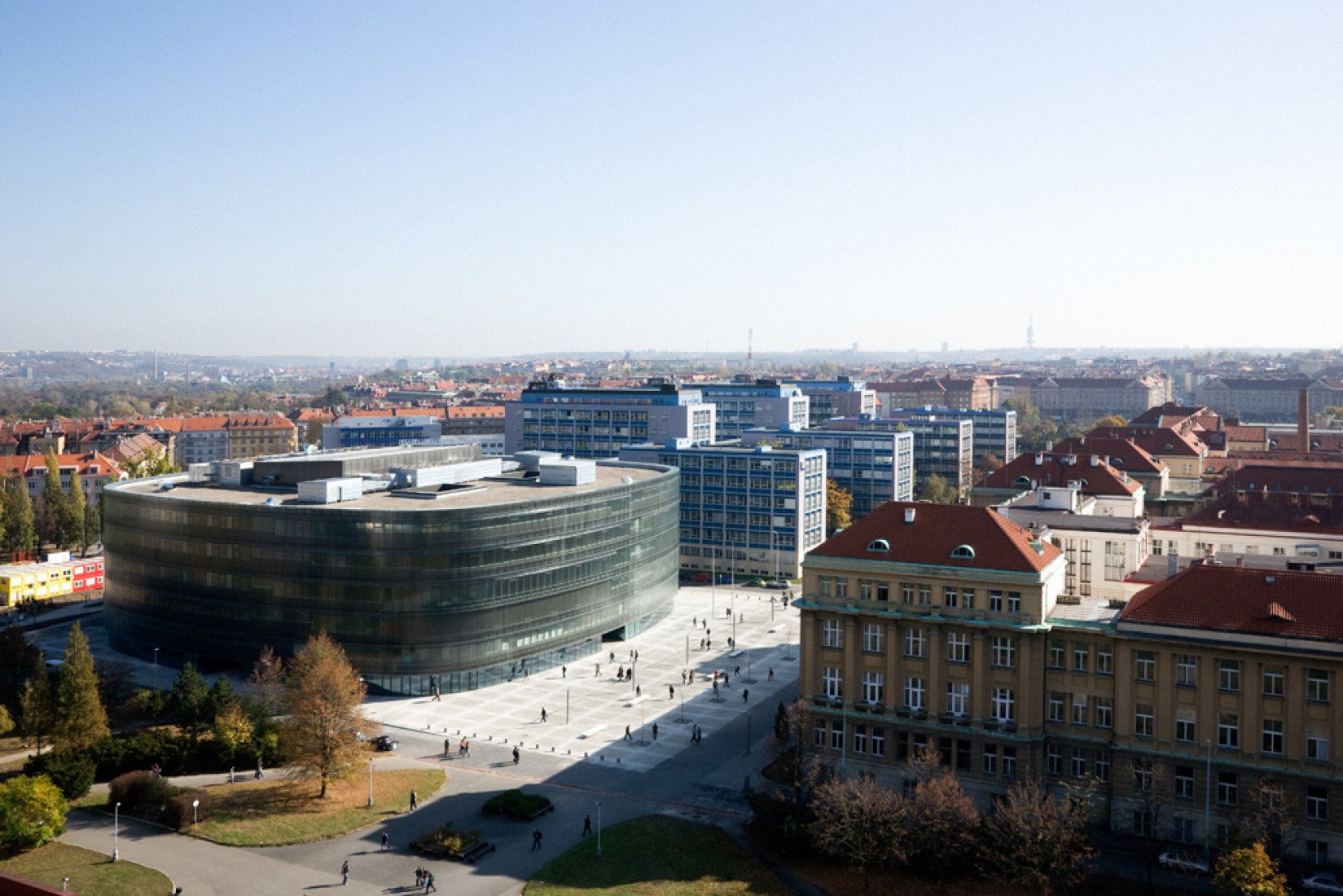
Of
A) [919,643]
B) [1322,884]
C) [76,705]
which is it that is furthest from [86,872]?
[1322,884]

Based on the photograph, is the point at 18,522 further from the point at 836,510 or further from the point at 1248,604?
the point at 1248,604

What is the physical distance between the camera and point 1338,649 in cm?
6228

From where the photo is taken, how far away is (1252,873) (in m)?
53.3

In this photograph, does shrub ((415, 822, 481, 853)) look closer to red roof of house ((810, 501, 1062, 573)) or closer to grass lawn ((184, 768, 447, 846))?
grass lawn ((184, 768, 447, 846))

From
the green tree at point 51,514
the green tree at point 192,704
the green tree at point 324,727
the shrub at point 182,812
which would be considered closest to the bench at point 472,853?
the green tree at point 324,727

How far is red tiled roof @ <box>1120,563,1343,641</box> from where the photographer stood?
6406cm

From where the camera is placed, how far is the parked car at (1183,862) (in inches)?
2437

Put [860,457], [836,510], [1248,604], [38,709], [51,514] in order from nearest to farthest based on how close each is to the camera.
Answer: [1248,604]
[38,709]
[51,514]
[836,510]
[860,457]

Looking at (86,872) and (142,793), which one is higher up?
(142,793)

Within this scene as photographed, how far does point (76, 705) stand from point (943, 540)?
60392mm

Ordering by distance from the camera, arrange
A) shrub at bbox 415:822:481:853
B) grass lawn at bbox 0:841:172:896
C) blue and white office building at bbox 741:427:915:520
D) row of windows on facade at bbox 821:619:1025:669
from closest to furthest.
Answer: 1. grass lawn at bbox 0:841:172:896
2. shrub at bbox 415:822:481:853
3. row of windows on facade at bbox 821:619:1025:669
4. blue and white office building at bbox 741:427:915:520

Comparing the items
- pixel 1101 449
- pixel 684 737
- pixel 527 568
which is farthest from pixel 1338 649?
pixel 1101 449

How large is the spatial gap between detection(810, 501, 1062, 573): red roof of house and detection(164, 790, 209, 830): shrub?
43493mm

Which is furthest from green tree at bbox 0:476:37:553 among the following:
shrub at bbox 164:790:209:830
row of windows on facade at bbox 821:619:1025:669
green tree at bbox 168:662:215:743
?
row of windows on facade at bbox 821:619:1025:669
